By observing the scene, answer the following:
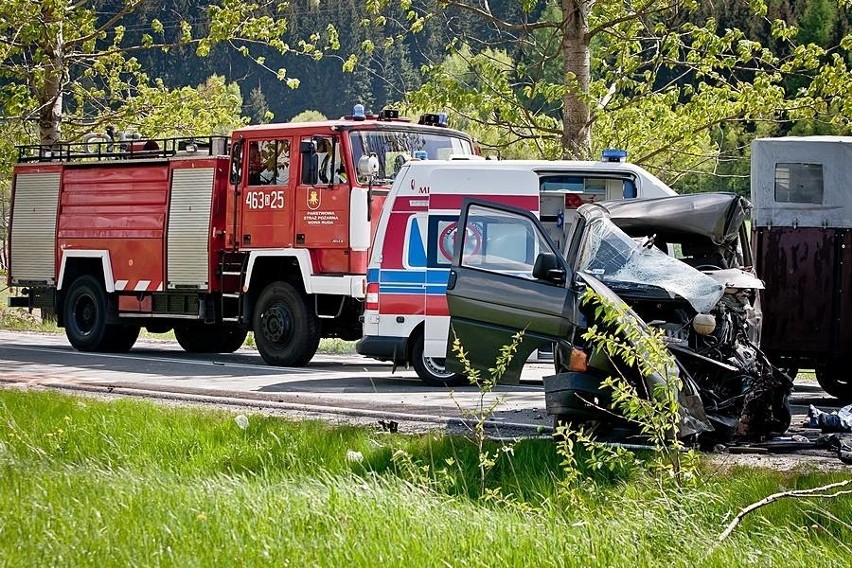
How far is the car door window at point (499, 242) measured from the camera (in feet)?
35.3

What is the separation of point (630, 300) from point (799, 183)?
5.40m

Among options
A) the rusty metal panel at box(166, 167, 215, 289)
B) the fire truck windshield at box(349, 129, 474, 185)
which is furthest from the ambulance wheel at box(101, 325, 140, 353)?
the fire truck windshield at box(349, 129, 474, 185)

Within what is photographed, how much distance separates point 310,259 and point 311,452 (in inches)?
326

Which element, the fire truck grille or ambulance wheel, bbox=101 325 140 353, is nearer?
the fire truck grille

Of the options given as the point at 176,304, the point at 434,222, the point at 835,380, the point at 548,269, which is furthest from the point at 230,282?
the point at 548,269

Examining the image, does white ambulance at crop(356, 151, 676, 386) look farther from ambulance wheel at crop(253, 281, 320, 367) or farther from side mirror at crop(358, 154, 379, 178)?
ambulance wheel at crop(253, 281, 320, 367)

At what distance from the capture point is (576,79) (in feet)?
69.6

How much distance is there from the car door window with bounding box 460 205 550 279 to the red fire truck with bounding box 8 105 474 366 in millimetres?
5640

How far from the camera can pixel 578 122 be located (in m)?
21.7

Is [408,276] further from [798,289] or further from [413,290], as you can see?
[798,289]

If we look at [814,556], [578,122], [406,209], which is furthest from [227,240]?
[814,556]

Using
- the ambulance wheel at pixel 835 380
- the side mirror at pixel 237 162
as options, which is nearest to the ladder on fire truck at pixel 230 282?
the side mirror at pixel 237 162

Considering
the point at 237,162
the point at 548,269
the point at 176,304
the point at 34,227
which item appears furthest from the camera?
the point at 34,227

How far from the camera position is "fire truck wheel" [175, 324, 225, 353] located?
70.8ft
